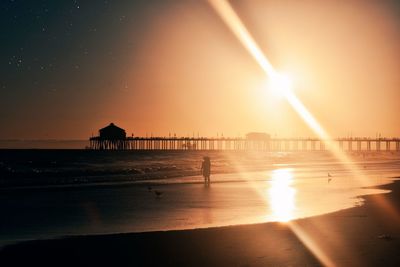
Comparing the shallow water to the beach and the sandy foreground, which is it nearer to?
the beach

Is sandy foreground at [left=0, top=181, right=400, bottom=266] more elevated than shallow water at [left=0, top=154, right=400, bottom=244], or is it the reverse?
sandy foreground at [left=0, top=181, right=400, bottom=266]

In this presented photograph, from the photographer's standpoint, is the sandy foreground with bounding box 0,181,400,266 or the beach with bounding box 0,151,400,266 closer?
the sandy foreground with bounding box 0,181,400,266

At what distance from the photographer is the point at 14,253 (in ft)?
34.8

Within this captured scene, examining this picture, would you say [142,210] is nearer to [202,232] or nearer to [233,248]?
[202,232]

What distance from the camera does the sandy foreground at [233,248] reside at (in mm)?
9719

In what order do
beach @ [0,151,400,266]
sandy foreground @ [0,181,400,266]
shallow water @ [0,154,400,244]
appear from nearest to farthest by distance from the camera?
sandy foreground @ [0,181,400,266]
beach @ [0,151,400,266]
shallow water @ [0,154,400,244]

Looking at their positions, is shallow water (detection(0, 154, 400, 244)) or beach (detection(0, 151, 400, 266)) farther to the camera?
shallow water (detection(0, 154, 400, 244))

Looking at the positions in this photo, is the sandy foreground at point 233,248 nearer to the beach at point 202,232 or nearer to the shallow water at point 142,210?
the beach at point 202,232

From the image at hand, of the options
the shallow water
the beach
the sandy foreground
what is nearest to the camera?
the sandy foreground

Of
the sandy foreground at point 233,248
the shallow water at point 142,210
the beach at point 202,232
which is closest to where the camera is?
the sandy foreground at point 233,248

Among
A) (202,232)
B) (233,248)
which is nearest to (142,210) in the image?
(202,232)

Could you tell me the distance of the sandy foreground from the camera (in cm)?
972

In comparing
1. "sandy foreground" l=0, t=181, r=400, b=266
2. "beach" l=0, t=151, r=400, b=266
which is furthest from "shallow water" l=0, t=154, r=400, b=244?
"sandy foreground" l=0, t=181, r=400, b=266

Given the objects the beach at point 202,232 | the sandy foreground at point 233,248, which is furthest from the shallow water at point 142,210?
the sandy foreground at point 233,248
